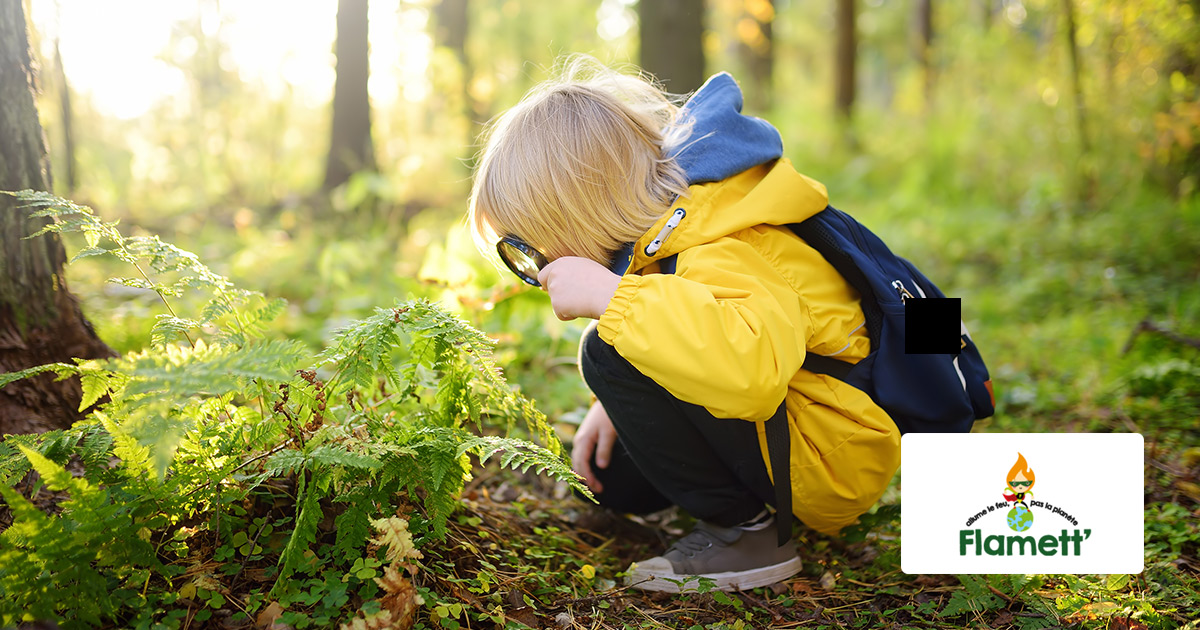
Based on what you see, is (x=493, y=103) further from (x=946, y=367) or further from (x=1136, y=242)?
(x=946, y=367)

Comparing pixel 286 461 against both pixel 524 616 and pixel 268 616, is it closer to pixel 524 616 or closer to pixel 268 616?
pixel 268 616

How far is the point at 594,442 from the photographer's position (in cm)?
255

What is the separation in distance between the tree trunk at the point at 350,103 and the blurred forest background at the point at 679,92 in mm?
23

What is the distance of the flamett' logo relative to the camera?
6.66 ft

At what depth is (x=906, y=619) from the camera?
192cm

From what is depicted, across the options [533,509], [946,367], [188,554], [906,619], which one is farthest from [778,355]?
[188,554]

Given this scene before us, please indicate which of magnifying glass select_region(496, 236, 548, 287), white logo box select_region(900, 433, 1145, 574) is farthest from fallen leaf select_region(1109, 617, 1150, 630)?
magnifying glass select_region(496, 236, 548, 287)

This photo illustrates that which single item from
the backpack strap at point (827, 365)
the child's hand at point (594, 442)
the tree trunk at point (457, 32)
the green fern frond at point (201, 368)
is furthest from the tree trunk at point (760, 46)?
the green fern frond at point (201, 368)

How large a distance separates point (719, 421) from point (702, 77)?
3852 millimetres

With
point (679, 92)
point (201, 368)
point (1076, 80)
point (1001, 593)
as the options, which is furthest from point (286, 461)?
point (1076, 80)

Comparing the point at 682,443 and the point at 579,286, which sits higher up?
the point at 579,286

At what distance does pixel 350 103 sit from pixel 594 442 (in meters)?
6.04

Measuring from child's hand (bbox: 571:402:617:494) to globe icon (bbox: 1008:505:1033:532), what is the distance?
113 cm

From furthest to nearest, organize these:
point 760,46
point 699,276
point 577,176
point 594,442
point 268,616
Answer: point 760,46 < point 594,442 < point 577,176 < point 699,276 < point 268,616
